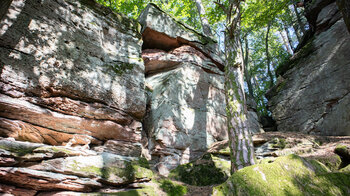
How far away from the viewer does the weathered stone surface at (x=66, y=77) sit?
4910 mm

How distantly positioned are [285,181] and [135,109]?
190 inches

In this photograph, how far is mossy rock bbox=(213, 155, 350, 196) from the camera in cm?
339

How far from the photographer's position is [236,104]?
22.4ft

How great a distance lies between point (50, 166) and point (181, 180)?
4196 mm

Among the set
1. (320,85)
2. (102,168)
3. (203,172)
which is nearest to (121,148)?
(102,168)

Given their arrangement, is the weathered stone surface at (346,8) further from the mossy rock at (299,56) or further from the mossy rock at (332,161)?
the mossy rock at (299,56)

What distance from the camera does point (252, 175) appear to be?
11.8ft

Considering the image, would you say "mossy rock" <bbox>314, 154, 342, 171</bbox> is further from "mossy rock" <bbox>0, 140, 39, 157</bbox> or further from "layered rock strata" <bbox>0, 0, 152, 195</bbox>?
"mossy rock" <bbox>0, 140, 39, 157</bbox>

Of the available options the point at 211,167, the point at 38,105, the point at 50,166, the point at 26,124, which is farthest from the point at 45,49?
the point at 211,167

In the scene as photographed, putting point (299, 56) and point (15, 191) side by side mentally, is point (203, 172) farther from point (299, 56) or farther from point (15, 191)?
point (299, 56)

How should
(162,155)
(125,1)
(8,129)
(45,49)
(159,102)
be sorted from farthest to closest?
(125,1) < (159,102) < (162,155) < (45,49) < (8,129)

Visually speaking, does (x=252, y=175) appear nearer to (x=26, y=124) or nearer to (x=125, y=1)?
(x=26, y=124)

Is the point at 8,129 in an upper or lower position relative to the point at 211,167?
upper

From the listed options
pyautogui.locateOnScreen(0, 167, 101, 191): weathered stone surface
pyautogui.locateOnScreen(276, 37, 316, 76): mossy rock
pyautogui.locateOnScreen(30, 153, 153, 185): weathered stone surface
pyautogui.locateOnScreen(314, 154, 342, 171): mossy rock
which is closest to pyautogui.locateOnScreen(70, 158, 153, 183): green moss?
pyautogui.locateOnScreen(30, 153, 153, 185): weathered stone surface
